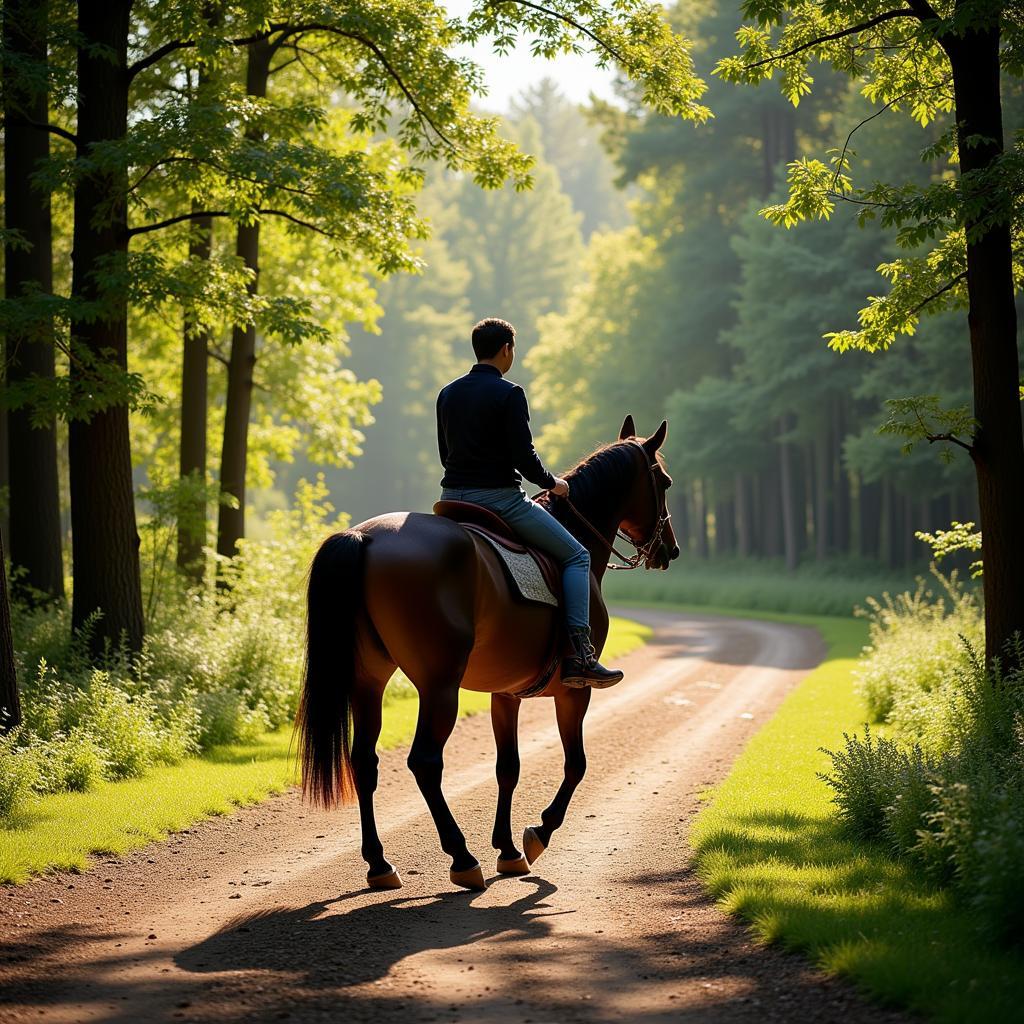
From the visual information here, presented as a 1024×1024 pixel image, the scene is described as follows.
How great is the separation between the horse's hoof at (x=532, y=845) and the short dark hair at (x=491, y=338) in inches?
134

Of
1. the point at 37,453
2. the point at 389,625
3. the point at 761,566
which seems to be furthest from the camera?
the point at 761,566

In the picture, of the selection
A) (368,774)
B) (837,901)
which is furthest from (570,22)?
(837,901)

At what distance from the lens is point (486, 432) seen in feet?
25.2

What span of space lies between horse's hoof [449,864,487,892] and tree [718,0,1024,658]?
542 centimetres

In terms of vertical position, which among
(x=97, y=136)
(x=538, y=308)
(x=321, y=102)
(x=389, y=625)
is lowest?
(x=389, y=625)

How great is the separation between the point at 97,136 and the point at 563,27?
5.67 m

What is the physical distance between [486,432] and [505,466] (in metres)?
0.29

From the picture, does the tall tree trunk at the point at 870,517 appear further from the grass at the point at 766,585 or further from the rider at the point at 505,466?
the rider at the point at 505,466

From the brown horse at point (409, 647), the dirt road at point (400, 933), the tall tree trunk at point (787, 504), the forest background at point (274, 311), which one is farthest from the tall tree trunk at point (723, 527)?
the brown horse at point (409, 647)

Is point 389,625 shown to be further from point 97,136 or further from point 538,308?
point 538,308

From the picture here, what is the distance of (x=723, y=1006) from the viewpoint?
208 inches

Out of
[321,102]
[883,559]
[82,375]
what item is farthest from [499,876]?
[883,559]

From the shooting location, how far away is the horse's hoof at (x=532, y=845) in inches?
312

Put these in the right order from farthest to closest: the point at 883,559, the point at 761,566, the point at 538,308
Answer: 1. the point at 538,308
2. the point at 761,566
3. the point at 883,559
